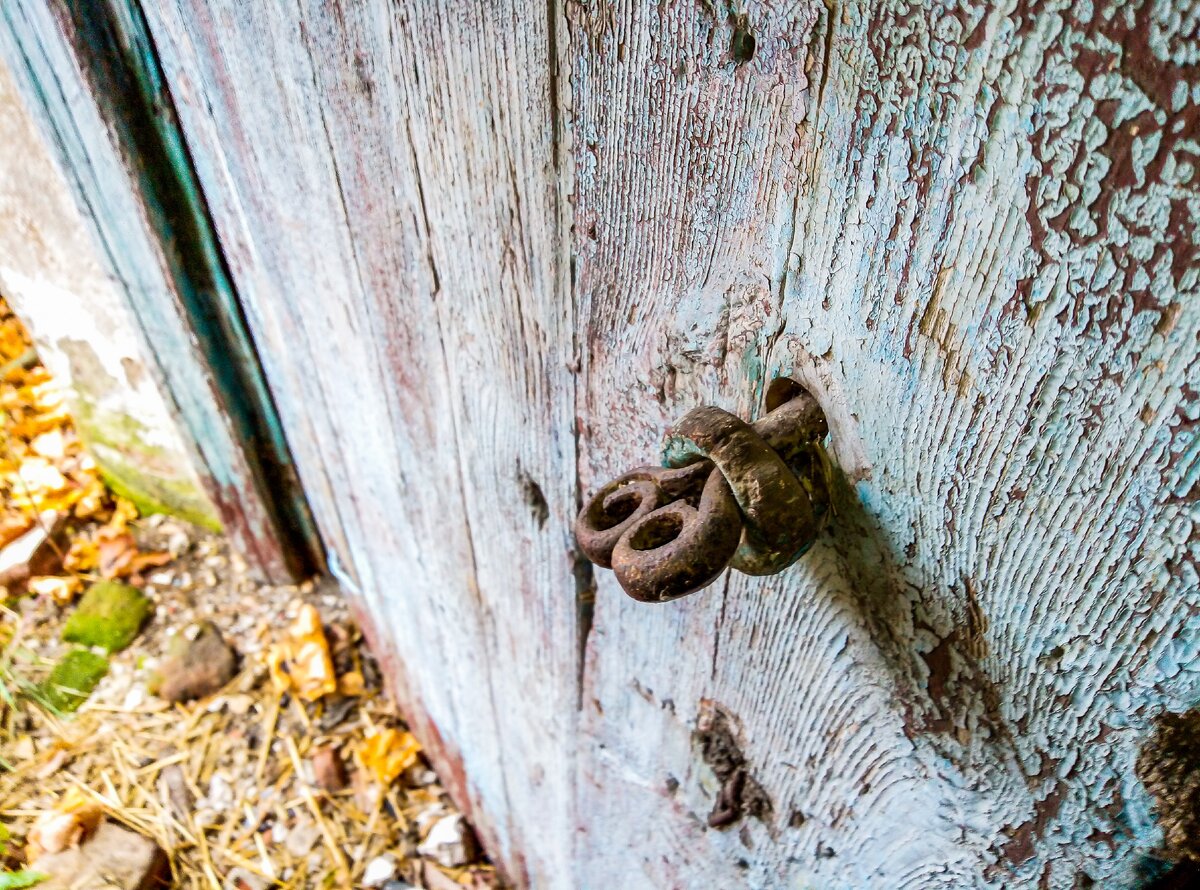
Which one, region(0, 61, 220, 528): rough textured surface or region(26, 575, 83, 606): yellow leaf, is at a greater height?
region(0, 61, 220, 528): rough textured surface

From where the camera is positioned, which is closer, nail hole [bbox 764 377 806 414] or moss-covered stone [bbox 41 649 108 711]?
nail hole [bbox 764 377 806 414]

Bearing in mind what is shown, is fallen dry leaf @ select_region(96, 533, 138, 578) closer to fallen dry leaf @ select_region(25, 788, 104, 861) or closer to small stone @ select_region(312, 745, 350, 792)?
fallen dry leaf @ select_region(25, 788, 104, 861)

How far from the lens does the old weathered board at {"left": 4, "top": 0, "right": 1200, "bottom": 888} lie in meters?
0.31

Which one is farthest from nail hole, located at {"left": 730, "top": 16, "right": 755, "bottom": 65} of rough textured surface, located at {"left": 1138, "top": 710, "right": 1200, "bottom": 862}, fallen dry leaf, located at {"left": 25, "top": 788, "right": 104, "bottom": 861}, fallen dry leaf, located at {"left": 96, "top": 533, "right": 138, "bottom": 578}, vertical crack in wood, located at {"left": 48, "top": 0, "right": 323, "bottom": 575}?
fallen dry leaf, located at {"left": 96, "top": 533, "right": 138, "bottom": 578}

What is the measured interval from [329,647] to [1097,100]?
6.94 ft

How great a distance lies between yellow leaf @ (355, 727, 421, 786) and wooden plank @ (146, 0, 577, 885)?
458 mm

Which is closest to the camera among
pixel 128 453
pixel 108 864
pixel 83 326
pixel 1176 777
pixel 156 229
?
pixel 1176 777


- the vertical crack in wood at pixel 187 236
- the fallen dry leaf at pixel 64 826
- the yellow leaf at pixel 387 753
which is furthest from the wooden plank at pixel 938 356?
the fallen dry leaf at pixel 64 826

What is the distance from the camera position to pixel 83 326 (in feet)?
6.52

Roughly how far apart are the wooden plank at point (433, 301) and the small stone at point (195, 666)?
0.87 meters

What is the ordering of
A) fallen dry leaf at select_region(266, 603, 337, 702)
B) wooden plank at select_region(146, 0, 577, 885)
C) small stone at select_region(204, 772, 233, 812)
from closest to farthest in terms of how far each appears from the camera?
wooden plank at select_region(146, 0, 577, 885) < small stone at select_region(204, 772, 233, 812) < fallen dry leaf at select_region(266, 603, 337, 702)

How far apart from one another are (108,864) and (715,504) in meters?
1.91

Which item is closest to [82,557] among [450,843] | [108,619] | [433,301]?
[108,619]

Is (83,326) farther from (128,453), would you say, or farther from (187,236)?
(187,236)
